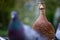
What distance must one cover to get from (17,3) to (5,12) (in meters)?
0.09

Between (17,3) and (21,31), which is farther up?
(17,3)

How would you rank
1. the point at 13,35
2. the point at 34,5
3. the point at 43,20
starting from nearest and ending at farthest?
the point at 13,35, the point at 43,20, the point at 34,5

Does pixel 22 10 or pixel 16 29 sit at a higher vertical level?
pixel 22 10

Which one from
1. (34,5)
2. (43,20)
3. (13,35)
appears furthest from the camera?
(34,5)

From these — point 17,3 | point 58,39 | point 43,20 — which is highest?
point 17,3

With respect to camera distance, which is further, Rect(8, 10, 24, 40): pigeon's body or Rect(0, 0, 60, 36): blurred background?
Rect(0, 0, 60, 36): blurred background

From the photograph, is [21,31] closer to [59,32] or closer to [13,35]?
[13,35]

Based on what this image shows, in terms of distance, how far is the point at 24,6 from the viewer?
3.32 feet

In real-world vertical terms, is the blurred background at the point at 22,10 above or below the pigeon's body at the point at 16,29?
above

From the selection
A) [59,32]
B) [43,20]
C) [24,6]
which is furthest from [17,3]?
[59,32]

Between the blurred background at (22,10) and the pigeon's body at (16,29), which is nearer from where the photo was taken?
the pigeon's body at (16,29)

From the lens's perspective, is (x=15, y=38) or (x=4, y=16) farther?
(x=4, y=16)

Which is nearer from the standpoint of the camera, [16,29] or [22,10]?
[16,29]

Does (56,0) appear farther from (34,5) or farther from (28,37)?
(28,37)
